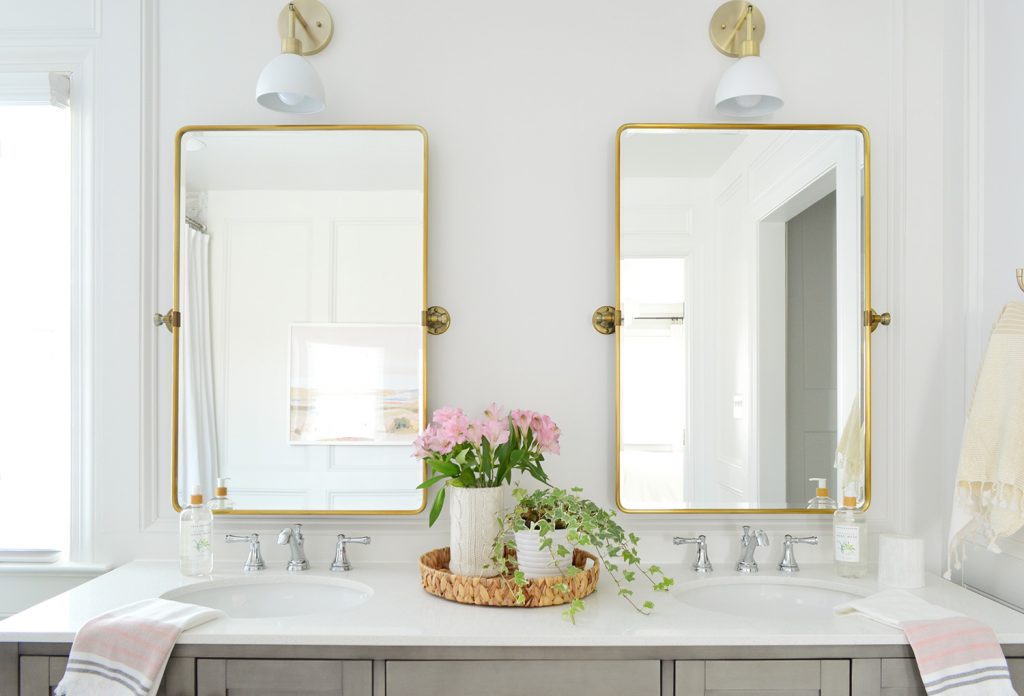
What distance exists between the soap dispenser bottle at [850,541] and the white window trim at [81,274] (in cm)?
173

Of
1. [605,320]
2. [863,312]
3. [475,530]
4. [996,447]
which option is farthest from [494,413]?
[996,447]

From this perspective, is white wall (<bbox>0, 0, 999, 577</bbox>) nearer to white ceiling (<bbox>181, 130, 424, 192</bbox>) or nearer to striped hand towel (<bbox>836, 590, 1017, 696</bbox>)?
white ceiling (<bbox>181, 130, 424, 192</bbox>)

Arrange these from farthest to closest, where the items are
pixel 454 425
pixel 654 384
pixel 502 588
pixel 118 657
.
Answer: pixel 654 384
pixel 454 425
pixel 502 588
pixel 118 657

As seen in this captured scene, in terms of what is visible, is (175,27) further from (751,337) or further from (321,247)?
(751,337)

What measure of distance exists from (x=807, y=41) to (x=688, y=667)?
1446 millimetres

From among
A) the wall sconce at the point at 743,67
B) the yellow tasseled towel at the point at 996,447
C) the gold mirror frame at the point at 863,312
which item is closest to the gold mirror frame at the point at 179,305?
the gold mirror frame at the point at 863,312

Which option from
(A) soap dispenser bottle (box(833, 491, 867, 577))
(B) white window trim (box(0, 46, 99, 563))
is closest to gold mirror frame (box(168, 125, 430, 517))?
(B) white window trim (box(0, 46, 99, 563))

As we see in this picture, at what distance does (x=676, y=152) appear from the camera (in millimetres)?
1807

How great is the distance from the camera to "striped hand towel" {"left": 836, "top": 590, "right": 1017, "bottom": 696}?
1289mm

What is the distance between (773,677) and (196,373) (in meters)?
1.39

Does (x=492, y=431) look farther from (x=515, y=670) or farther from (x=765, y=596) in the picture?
(x=765, y=596)

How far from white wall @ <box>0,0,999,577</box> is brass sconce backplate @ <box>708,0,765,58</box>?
0.03 metres

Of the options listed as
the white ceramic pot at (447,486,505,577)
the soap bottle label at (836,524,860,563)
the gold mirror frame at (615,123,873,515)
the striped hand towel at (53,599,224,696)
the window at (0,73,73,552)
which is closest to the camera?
the striped hand towel at (53,599,224,696)

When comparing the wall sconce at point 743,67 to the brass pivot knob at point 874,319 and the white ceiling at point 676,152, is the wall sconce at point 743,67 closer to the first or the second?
the white ceiling at point 676,152
